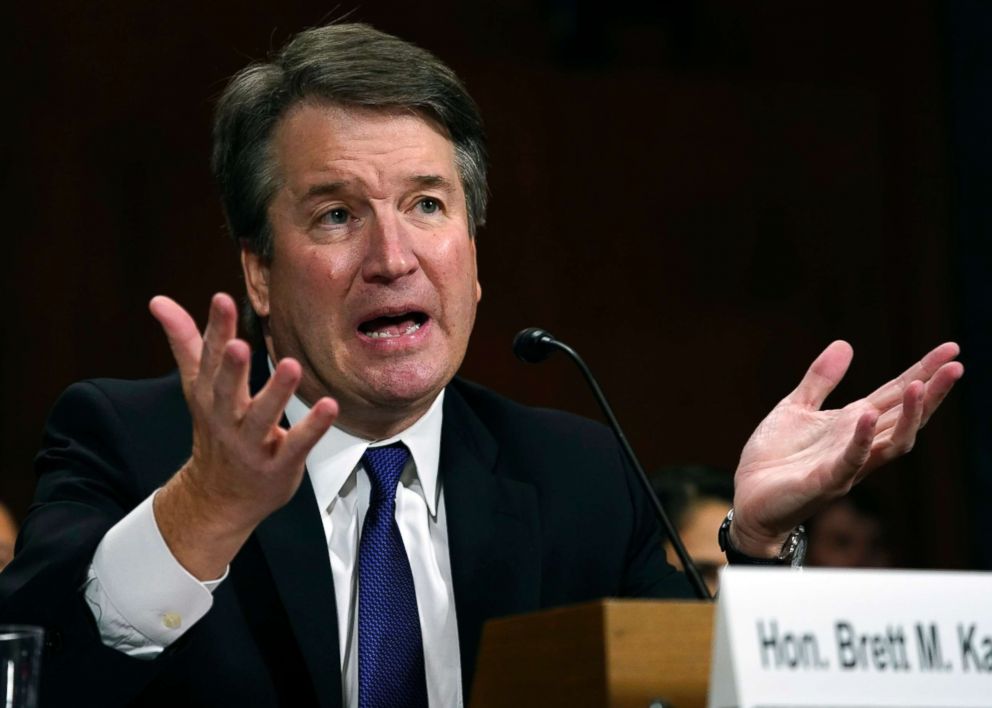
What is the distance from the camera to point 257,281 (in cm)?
216

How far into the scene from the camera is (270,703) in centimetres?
179

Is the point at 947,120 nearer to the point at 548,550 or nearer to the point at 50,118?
the point at 50,118

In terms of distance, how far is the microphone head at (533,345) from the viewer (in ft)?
6.04

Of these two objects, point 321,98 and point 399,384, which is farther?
point 321,98

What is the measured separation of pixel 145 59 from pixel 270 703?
249cm

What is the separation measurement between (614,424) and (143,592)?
1.93 ft

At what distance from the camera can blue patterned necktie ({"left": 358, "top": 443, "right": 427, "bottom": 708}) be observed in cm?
180

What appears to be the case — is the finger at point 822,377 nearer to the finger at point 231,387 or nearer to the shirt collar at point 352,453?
the shirt collar at point 352,453

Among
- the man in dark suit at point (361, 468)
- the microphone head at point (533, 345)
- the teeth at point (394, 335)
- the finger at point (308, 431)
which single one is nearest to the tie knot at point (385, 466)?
the man in dark suit at point (361, 468)

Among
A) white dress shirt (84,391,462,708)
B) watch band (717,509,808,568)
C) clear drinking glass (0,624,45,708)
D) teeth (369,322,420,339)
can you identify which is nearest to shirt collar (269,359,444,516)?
white dress shirt (84,391,462,708)

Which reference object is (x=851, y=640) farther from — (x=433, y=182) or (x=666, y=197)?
(x=666, y=197)

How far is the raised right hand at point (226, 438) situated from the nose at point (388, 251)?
23.2 inches

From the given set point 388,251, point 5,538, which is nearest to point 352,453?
point 388,251

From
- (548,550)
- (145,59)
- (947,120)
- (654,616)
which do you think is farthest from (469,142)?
(947,120)
